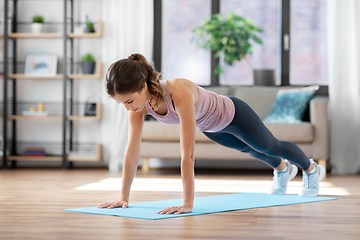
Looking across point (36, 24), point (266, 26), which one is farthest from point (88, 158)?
point (266, 26)

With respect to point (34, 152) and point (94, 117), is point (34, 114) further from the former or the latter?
point (94, 117)

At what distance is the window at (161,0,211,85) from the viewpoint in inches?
183

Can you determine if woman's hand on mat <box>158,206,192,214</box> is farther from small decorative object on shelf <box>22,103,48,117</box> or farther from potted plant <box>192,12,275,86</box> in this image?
small decorative object on shelf <box>22,103,48,117</box>

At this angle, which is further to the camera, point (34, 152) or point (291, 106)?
point (34, 152)

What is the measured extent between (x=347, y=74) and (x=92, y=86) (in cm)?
253

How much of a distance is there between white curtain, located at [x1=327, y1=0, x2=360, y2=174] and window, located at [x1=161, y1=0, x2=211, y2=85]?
125 centimetres

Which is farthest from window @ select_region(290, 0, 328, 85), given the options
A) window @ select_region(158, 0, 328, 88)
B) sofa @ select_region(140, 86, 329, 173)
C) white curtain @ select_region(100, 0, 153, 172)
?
white curtain @ select_region(100, 0, 153, 172)

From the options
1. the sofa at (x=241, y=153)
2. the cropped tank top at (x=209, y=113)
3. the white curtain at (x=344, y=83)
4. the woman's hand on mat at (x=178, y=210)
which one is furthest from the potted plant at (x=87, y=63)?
the woman's hand on mat at (x=178, y=210)

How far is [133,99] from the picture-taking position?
1616 millimetres

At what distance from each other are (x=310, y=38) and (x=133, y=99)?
335 cm

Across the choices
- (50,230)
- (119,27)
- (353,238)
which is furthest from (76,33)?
(353,238)

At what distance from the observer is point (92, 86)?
15.1 ft

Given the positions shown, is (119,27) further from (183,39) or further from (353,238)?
(353,238)

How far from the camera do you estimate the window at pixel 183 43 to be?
4.64 meters
